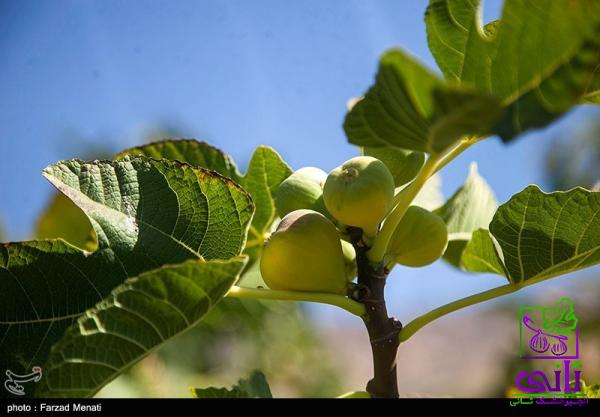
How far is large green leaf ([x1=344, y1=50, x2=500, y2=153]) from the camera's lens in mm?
587

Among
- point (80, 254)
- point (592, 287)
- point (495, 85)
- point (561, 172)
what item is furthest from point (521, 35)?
point (561, 172)

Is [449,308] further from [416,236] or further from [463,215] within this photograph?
[463,215]

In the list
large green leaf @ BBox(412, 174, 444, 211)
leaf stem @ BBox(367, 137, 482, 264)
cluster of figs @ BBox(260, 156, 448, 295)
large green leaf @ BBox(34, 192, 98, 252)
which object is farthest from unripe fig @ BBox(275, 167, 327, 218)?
large green leaf @ BBox(34, 192, 98, 252)

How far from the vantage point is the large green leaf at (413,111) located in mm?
587

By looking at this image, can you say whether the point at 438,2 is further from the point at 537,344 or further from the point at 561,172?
the point at 561,172

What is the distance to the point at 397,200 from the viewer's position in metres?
0.94

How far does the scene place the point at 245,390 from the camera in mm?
1062

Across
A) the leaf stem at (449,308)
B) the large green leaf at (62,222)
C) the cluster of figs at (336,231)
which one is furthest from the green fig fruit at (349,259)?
the large green leaf at (62,222)

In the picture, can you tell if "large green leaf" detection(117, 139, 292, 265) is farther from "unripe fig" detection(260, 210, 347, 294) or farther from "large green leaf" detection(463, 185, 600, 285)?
"large green leaf" detection(463, 185, 600, 285)

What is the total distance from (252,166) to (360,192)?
16.4 inches

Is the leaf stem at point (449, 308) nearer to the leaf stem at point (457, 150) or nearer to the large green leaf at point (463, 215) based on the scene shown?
the leaf stem at point (457, 150)

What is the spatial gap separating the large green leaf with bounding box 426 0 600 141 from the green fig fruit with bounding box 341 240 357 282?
0.99 feet

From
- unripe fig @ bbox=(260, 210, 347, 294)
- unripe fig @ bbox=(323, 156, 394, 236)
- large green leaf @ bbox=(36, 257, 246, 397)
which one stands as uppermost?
unripe fig @ bbox=(323, 156, 394, 236)

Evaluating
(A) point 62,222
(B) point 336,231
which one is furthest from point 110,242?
(A) point 62,222
